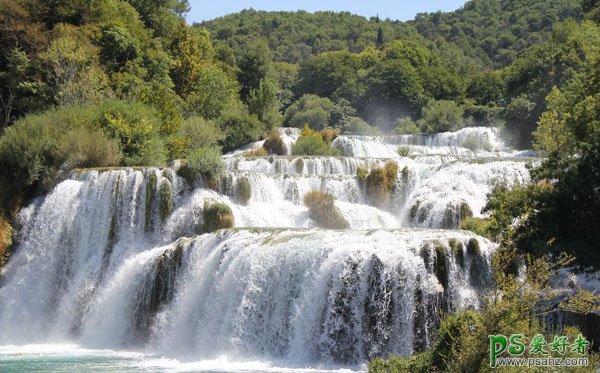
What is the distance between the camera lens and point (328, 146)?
36.4 meters

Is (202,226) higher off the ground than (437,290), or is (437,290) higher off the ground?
(202,226)

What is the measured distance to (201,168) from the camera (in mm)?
24188

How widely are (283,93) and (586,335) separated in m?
59.4

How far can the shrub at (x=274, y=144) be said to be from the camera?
1500 inches

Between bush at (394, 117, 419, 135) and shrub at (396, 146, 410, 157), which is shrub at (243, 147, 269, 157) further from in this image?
bush at (394, 117, 419, 135)

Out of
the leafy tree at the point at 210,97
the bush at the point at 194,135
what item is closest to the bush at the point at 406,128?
the leafy tree at the point at 210,97

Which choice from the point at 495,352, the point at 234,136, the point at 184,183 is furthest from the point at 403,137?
the point at 495,352

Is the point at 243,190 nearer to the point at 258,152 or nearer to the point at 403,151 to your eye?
the point at 403,151

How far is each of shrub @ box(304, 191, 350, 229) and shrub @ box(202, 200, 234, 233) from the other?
3215mm

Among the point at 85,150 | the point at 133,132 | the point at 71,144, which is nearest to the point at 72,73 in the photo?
the point at 133,132

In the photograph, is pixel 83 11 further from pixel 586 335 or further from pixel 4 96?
pixel 586 335

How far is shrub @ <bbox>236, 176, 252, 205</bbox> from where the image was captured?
971 inches

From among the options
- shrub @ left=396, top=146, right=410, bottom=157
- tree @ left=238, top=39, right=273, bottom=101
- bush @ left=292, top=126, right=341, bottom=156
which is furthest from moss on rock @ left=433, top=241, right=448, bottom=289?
tree @ left=238, top=39, right=273, bottom=101

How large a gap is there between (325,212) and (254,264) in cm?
682
